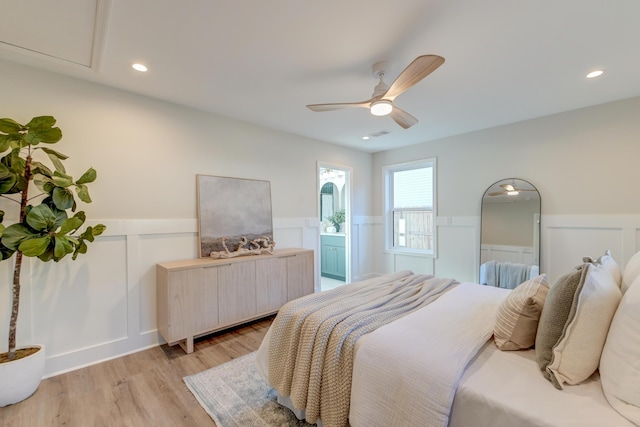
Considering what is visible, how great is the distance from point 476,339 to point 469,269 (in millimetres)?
2916

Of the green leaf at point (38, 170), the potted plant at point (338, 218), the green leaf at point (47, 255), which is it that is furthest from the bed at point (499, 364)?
the potted plant at point (338, 218)

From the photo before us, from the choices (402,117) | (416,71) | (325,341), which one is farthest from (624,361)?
(402,117)

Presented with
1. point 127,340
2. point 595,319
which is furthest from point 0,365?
point 595,319

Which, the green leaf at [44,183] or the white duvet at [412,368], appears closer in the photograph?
the white duvet at [412,368]

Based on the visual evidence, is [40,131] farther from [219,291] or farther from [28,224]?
[219,291]

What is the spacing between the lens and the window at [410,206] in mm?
4523

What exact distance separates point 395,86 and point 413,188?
10.1ft

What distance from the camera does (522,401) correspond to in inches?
39.6

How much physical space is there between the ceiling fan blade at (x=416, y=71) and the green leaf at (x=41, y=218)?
254cm

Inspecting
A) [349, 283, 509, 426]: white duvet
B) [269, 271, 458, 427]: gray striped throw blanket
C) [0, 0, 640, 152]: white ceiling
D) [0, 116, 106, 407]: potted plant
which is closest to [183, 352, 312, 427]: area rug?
[269, 271, 458, 427]: gray striped throw blanket

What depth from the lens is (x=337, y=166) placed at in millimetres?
4594

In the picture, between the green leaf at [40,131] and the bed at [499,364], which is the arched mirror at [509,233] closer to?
the bed at [499,364]

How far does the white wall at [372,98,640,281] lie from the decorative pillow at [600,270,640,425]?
8.72ft

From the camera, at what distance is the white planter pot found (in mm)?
1822
